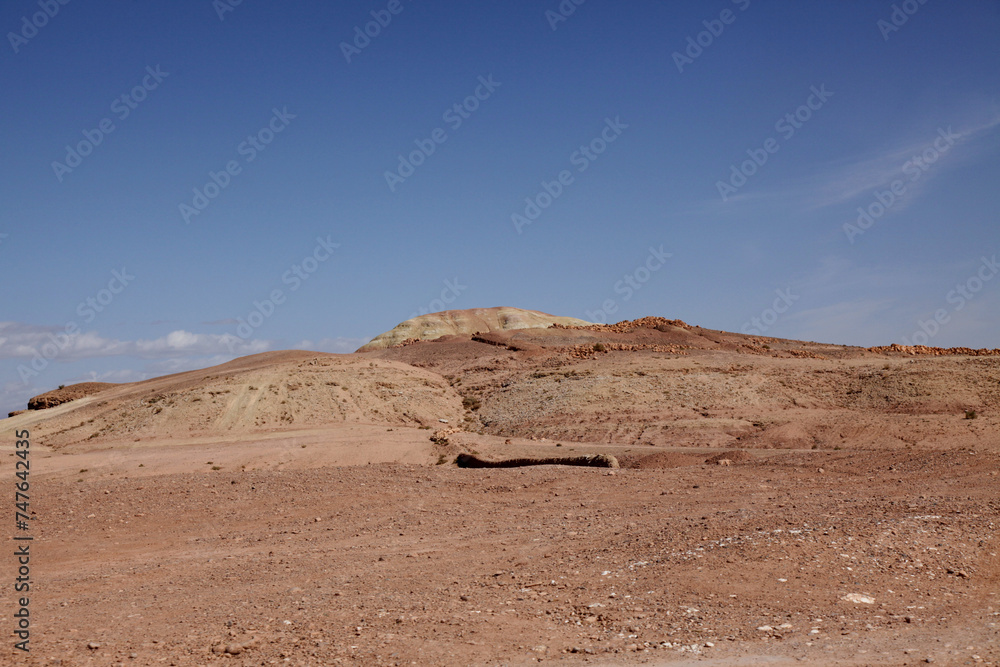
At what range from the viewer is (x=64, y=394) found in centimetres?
4484

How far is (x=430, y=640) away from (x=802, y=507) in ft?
26.2

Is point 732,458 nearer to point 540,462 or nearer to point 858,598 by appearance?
point 540,462

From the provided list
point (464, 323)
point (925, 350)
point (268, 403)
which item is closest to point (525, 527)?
point (268, 403)

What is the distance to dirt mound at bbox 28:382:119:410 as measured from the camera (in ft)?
140

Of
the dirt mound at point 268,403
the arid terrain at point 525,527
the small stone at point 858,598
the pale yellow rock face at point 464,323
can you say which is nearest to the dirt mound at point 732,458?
the arid terrain at point 525,527

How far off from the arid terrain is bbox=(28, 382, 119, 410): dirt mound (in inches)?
405

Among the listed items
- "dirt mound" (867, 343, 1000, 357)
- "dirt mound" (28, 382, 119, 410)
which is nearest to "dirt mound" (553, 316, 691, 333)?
"dirt mound" (867, 343, 1000, 357)

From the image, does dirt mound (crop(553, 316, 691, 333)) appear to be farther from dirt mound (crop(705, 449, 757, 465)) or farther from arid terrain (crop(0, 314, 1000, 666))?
dirt mound (crop(705, 449, 757, 465))

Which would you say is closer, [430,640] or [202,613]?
[430,640]

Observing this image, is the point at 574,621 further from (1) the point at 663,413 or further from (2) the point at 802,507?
(1) the point at 663,413

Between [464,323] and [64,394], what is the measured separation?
136 feet

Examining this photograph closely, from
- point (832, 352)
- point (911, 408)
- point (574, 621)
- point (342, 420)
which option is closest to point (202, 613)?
point (574, 621)

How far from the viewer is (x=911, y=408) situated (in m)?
29.1

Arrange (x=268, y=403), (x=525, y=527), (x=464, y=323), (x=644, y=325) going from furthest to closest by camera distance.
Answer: (x=464, y=323)
(x=644, y=325)
(x=268, y=403)
(x=525, y=527)
